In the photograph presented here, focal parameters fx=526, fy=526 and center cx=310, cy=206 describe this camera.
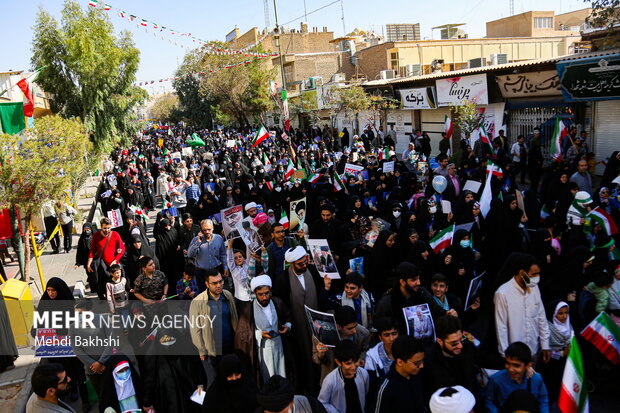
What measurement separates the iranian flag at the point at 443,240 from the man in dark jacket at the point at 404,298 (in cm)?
166

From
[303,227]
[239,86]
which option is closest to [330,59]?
[239,86]

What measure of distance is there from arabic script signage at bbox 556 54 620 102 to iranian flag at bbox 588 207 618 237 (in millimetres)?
7006

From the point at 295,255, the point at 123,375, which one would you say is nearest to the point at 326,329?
the point at 295,255

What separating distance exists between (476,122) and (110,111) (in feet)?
48.8

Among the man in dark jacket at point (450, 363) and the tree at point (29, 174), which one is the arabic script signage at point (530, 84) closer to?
the tree at point (29, 174)

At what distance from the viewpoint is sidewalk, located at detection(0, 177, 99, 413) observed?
5543 mm

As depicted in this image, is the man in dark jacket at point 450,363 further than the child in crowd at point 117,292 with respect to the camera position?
No

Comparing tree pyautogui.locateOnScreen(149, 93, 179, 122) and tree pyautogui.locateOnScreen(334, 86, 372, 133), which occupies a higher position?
tree pyautogui.locateOnScreen(149, 93, 179, 122)

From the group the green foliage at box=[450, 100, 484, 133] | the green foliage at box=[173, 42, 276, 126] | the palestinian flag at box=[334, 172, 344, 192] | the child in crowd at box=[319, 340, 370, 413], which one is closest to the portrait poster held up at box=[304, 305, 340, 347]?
the child in crowd at box=[319, 340, 370, 413]

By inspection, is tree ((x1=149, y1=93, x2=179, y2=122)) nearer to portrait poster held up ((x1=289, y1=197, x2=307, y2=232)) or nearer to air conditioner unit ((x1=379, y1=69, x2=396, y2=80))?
air conditioner unit ((x1=379, y1=69, x2=396, y2=80))

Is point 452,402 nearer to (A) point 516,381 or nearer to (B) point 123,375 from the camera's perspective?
(A) point 516,381

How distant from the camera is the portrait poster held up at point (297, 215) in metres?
7.41

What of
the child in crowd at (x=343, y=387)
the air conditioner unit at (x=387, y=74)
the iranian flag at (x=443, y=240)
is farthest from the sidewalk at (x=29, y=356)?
the air conditioner unit at (x=387, y=74)

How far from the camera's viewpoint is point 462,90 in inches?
709
